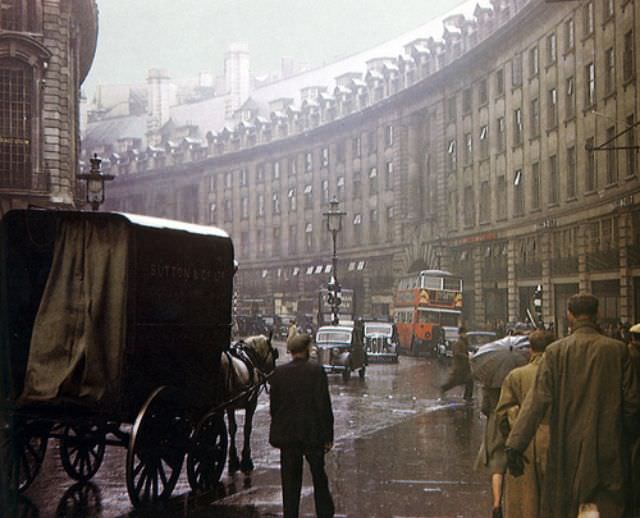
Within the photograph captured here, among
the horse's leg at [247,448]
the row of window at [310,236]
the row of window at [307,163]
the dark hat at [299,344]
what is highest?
the row of window at [307,163]

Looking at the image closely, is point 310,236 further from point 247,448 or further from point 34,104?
point 247,448

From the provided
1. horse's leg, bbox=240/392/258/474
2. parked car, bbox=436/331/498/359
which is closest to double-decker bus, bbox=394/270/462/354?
parked car, bbox=436/331/498/359

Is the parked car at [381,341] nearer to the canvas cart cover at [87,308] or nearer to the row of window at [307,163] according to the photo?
the row of window at [307,163]

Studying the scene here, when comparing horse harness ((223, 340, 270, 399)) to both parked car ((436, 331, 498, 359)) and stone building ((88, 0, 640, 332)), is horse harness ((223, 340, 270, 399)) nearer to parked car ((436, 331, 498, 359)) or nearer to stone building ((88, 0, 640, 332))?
stone building ((88, 0, 640, 332))

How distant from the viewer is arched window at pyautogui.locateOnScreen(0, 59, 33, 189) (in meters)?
27.8

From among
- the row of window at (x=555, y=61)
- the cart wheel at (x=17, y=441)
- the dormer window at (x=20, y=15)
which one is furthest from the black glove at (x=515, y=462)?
the row of window at (x=555, y=61)

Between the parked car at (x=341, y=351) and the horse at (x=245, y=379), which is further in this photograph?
the parked car at (x=341, y=351)

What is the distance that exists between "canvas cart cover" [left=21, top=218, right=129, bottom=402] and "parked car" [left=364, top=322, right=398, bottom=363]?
2893cm

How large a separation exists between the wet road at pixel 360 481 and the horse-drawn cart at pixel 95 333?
0.57m

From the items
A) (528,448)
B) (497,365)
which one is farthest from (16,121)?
(528,448)

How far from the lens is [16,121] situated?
2820 cm

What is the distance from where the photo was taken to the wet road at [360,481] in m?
9.56

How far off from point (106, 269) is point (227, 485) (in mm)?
3059

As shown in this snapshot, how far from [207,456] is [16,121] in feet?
65.8
